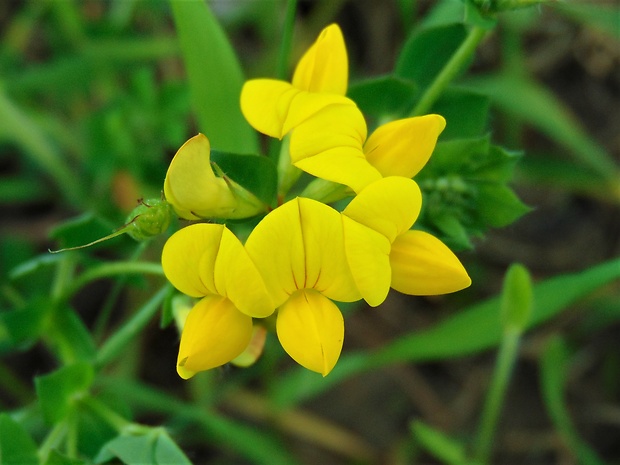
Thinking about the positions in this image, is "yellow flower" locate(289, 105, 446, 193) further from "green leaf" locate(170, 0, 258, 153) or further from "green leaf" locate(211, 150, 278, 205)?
"green leaf" locate(170, 0, 258, 153)

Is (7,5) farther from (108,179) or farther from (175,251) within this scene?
(175,251)

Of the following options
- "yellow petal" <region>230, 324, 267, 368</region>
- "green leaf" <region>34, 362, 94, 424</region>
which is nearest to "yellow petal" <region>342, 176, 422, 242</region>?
"yellow petal" <region>230, 324, 267, 368</region>

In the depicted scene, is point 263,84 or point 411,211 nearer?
point 411,211

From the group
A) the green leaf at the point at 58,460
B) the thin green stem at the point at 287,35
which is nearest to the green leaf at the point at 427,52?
the thin green stem at the point at 287,35

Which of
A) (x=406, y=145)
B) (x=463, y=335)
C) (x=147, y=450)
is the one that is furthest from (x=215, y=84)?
(x=463, y=335)

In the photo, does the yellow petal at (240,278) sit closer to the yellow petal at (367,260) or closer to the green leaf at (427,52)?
the yellow petal at (367,260)

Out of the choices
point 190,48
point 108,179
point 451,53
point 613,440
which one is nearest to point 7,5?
point 108,179
